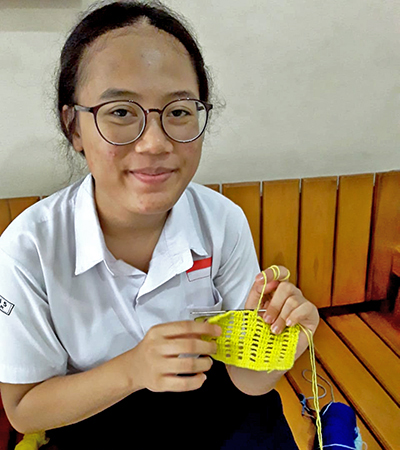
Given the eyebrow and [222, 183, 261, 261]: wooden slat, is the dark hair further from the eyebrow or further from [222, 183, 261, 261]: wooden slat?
[222, 183, 261, 261]: wooden slat

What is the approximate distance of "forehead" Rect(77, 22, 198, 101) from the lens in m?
0.71

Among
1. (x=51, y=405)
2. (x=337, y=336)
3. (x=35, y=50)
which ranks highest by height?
(x=35, y=50)

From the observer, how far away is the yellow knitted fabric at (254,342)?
793 mm

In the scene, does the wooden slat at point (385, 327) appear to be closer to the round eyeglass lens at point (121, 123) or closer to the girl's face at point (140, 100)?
the girl's face at point (140, 100)

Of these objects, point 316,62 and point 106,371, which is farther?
point 316,62

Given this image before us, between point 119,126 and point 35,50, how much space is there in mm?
599

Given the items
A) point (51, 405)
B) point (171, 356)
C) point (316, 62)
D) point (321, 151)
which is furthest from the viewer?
point (321, 151)

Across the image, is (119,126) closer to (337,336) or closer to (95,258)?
(95,258)

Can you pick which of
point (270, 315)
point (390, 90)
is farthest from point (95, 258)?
point (390, 90)

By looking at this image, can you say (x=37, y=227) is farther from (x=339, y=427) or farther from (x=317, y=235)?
(x=317, y=235)

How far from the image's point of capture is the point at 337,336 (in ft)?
4.87

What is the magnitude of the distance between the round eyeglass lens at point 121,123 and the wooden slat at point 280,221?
29.2 inches

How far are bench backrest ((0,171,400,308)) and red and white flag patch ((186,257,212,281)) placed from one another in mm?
441

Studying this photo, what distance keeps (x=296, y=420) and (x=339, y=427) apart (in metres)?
0.12
